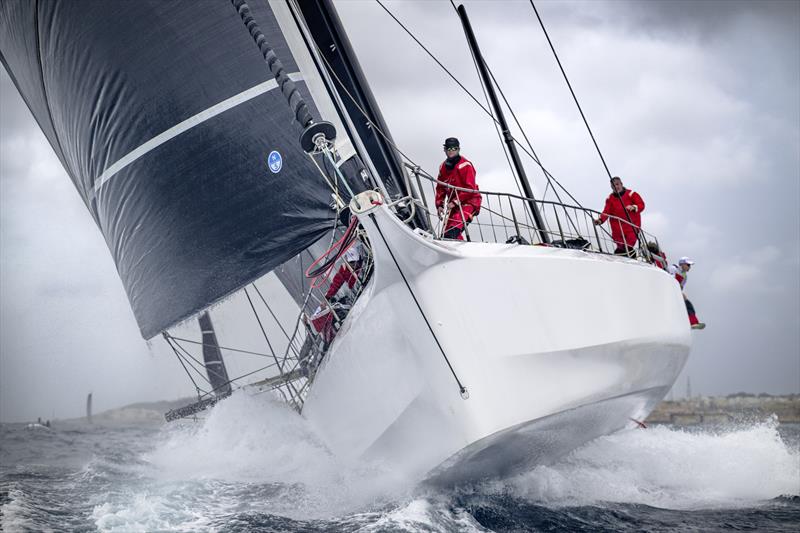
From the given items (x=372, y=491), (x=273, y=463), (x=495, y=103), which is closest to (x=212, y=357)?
(x=273, y=463)

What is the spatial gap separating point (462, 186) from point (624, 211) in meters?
2.69

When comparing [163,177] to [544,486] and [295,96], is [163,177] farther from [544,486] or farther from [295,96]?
[544,486]

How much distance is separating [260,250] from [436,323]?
303 centimetres

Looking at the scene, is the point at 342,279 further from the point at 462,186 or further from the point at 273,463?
the point at 273,463

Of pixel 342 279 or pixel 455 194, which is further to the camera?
pixel 342 279

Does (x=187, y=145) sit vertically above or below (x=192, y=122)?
below

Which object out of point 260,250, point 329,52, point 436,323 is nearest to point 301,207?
point 260,250

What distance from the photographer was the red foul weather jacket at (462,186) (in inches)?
216

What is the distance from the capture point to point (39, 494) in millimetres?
6168

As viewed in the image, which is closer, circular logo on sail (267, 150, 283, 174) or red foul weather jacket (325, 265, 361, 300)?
red foul weather jacket (325, 265, 361, 300)

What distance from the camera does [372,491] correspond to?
506 centimetres

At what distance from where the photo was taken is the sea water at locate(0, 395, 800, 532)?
4.60 metres

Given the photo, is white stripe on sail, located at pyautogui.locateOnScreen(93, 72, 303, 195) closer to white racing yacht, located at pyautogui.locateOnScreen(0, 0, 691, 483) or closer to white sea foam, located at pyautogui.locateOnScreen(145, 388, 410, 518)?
white racing yacht, located at pyautogui.locateOnScreen(0, 0, 691, 483)

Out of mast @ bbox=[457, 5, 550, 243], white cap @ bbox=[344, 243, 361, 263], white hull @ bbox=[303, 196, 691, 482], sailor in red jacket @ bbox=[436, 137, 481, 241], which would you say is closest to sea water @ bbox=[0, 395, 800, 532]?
white hull @ bbox=[303, 196, 691, 482]
